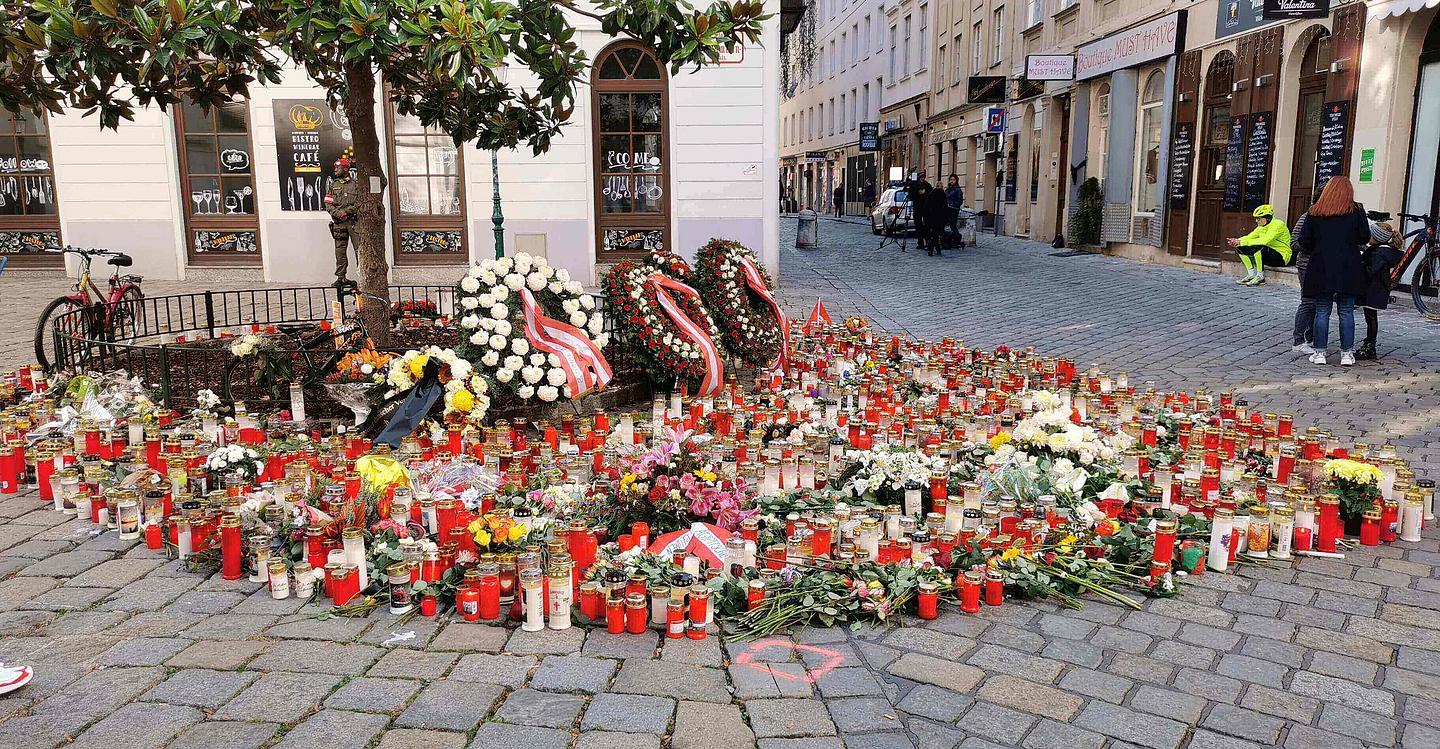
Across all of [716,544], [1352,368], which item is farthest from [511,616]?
[1352,368]

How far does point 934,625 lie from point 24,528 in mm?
4226

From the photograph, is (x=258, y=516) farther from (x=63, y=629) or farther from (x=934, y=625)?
(x=934, y=625)

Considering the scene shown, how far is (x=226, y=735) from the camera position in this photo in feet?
9.55

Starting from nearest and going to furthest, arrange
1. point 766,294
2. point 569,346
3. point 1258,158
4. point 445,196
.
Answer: point 569,346
point 766,294
point 445,196
point 1258,158

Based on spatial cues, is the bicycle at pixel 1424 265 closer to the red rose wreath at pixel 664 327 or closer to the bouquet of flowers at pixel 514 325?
the red rose wreath at pixel 664 327

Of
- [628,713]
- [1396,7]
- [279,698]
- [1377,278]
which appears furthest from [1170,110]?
[279,698]

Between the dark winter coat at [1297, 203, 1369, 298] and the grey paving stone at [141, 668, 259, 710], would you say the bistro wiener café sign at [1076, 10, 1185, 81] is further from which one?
the grey paving stone at [141, 668, 259, 710]

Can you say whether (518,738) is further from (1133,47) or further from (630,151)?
(1133,47)

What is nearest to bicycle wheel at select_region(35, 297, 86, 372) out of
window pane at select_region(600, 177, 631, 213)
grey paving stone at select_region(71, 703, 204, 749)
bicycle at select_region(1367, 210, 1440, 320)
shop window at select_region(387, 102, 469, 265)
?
grey paving stone at select_region(71, 703, 204, 749)

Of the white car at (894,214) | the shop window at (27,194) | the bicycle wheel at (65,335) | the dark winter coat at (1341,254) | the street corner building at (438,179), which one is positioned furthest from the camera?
the white car at (894,214)

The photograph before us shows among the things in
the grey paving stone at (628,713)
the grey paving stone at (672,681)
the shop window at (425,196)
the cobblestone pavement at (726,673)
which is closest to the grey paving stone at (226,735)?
the cobblestone pavement at (726,673)

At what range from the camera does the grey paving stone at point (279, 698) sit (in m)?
3.03

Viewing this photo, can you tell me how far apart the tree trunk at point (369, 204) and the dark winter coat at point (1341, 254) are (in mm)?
7852

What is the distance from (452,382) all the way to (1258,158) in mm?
14875
